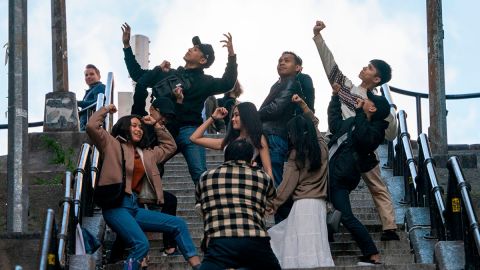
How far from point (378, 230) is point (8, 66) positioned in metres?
4.38

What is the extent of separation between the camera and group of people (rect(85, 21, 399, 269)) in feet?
36.9

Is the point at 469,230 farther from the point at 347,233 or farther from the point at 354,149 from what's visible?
the point at 347,233

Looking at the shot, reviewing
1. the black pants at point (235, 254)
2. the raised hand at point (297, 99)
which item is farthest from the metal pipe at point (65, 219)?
the raised hand at point (297, 99)

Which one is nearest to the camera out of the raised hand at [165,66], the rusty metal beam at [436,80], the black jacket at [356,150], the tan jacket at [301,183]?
the tan jacket at [301,183]

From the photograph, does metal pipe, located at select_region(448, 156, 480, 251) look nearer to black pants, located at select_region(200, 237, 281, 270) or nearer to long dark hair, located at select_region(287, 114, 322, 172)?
long dark hair, located at select_region(287, 114, 322, 172)

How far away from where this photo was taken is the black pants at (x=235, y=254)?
10992 mm

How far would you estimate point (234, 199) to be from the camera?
441 inches

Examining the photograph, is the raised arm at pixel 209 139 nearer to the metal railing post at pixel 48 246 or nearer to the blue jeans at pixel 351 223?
the blue jeans at pixel 351 223

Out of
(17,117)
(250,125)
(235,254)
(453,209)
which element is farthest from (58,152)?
(235,254)

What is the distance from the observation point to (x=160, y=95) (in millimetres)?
15484

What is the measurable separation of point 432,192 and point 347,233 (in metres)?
1.07

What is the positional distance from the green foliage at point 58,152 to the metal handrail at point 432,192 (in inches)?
194

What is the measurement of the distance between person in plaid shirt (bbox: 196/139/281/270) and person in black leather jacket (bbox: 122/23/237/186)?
3.31 m

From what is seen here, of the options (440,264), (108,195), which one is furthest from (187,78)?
(440,264)
